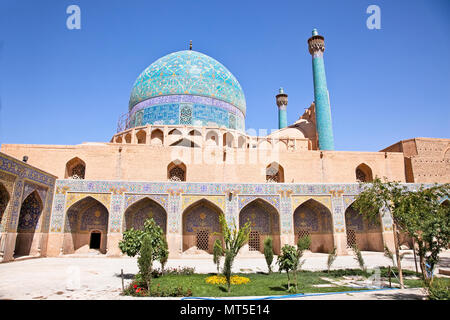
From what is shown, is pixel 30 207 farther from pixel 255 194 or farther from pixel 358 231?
pixel 358 231

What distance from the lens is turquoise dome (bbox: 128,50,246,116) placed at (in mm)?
19031

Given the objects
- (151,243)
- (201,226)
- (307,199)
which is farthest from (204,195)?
(151,243)

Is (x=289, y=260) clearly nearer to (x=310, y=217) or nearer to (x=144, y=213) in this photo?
(x=310, y=217)

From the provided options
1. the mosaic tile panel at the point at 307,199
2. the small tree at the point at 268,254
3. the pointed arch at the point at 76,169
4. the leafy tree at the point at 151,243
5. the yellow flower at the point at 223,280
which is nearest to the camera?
the yellow flower at the point at 223,280

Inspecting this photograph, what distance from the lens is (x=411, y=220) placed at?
5.90m

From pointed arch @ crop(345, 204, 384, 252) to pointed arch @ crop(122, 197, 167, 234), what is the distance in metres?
8.45

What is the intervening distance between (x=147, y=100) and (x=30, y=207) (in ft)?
32.8

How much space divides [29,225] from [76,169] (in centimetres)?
362

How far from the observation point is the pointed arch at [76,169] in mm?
13984

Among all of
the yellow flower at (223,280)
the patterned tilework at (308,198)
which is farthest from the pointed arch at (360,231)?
the yellow flower at (223,280)

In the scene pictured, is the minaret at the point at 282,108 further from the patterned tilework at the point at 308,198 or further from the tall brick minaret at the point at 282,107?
the patterned tilework at the point at 308,198

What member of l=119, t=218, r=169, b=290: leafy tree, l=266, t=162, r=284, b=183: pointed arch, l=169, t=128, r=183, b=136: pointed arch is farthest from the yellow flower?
l=169, t=128, r=183, b=136: pointed arch

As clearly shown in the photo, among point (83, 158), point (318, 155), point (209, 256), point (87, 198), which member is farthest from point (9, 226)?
point (318, 155)

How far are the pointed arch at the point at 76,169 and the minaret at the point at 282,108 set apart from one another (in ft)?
60.4
